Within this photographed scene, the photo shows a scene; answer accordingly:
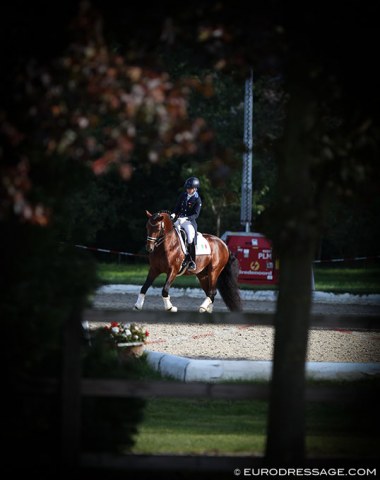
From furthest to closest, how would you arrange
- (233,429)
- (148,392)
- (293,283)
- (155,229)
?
(155,229) → (233,429) → (148,392) → (293,283)

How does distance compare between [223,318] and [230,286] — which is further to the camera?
[230,286]

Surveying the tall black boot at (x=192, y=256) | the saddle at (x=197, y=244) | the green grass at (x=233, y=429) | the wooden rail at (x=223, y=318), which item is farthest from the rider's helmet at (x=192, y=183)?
the wooden rail at (x=223, y=318)

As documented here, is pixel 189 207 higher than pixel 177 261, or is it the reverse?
pixel 189 207

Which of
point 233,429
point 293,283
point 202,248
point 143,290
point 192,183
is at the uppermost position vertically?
point 192,183

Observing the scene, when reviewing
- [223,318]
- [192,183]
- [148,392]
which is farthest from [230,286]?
[148,392]

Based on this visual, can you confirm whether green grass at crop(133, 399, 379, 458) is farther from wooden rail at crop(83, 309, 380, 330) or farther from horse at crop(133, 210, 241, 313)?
horse at crop(133, 210, 241, 313)

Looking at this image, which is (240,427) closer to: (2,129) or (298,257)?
(298,257)

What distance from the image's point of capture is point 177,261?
2262 centimetres

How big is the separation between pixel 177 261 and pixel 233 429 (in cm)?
1299

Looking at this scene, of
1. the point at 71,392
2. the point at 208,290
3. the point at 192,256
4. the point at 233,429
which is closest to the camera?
the point at 71,392

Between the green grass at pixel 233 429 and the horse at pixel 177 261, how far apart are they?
10.0 m

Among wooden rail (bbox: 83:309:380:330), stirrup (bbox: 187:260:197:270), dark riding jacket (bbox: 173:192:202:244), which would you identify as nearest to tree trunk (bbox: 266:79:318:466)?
wooden rail (bbox: 83:309:380:330)

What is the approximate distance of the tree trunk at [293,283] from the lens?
6582 millimetres

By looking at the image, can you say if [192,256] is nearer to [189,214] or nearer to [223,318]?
[189,214]
